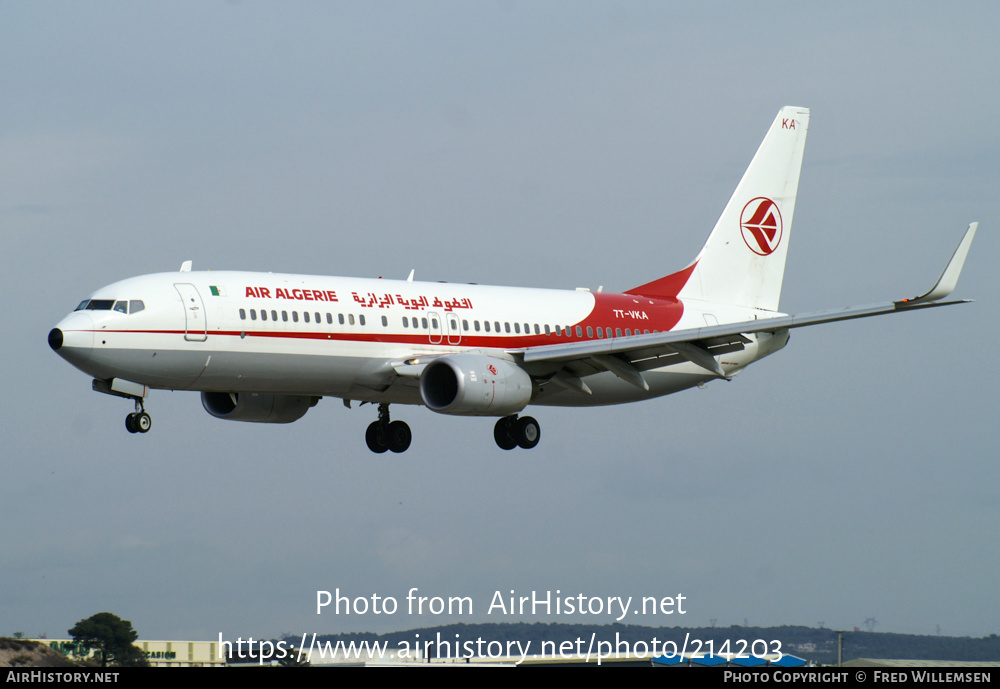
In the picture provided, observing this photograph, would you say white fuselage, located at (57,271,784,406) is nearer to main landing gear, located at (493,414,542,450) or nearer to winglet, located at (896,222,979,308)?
main landing gear, located at (493,414,542,450)

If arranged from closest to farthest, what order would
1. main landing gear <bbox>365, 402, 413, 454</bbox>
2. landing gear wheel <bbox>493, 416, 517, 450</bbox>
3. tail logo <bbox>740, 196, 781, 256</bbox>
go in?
landing gear wheel <bbox>493, 416, 517, 450</bbox>
main landing gear <bbox>365, 402, 413, 454</bbox>
tail logo <bbox>740, 196, 781, 256</bbox>

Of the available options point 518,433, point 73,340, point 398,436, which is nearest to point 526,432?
point 518,433

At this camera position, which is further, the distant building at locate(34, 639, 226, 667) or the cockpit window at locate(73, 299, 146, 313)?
the distant building at locate(34, 639, 226, 667)

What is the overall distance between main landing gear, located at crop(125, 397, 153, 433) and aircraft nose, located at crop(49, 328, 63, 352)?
287 cm

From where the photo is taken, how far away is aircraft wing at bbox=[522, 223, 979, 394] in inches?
1649

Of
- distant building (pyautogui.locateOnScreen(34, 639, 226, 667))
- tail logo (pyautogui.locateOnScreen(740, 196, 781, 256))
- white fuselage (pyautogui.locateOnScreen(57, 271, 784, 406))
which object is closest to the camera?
white fuselage (pyautogui.locateOnScreen(57, 271, 784, 406))

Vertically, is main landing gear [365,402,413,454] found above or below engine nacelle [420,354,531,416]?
above

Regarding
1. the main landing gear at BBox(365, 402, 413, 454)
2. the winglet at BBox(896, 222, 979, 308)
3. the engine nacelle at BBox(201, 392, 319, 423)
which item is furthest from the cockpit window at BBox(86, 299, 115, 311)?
the winglet at BBox(896, 222, 979, 308)

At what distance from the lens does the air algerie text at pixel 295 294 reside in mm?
40250

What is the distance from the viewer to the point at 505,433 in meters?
46.3

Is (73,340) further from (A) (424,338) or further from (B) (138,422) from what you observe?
(A) (424,338)

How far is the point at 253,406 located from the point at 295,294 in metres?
6.71

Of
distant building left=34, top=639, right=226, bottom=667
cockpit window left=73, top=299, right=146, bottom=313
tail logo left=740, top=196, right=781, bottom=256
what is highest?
tail logo left=740, top=196, right=781, bottom=256
